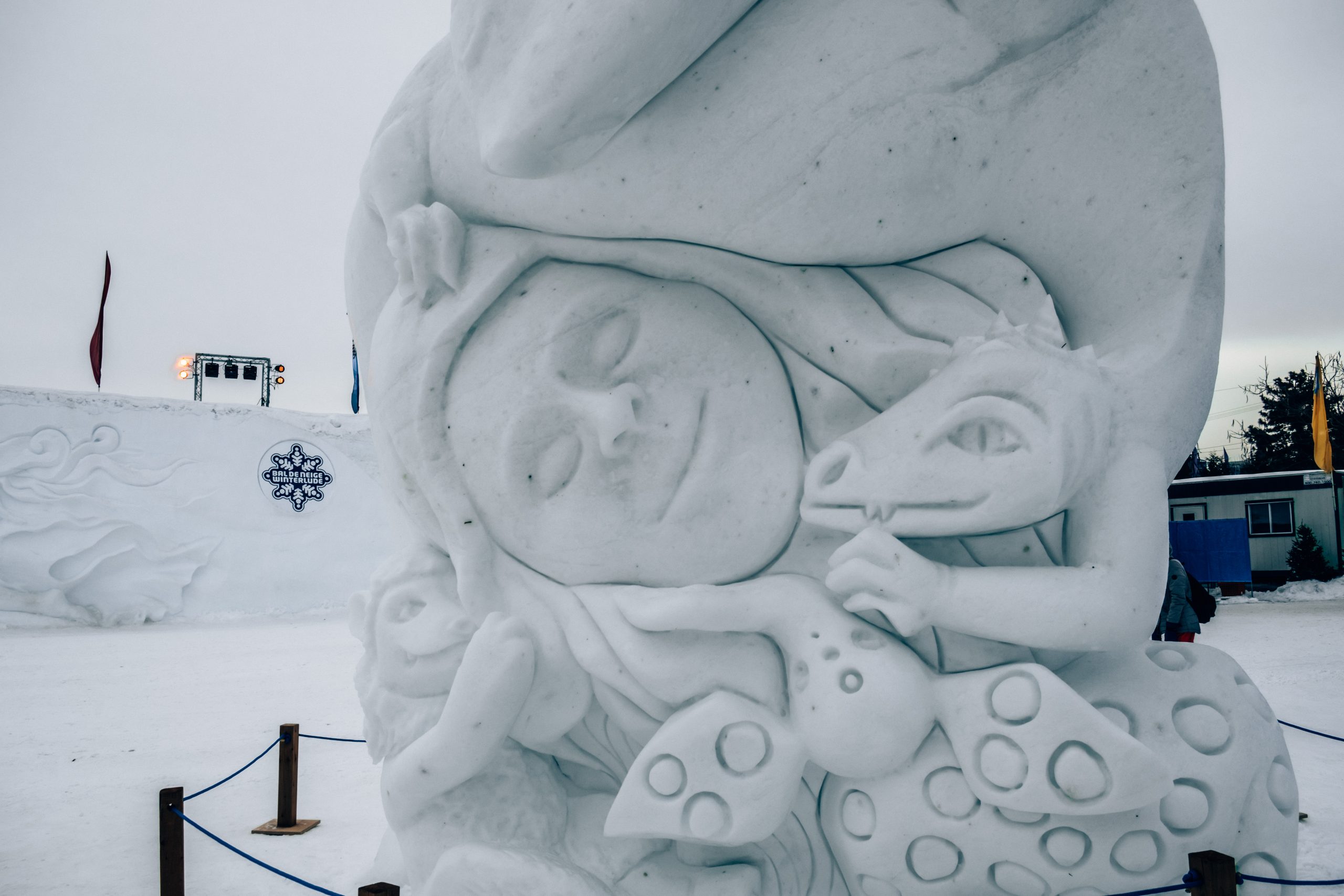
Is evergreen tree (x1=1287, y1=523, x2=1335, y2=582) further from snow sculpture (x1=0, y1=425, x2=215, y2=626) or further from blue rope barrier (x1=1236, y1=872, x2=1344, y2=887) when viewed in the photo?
snow sculpture (x1=0, y1=425, x2=215, y2=626)

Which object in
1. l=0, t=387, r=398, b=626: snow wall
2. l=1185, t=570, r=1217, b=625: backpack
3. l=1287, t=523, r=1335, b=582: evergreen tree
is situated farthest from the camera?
l=1287, t=523, r=1335, b=582: evergreen tree

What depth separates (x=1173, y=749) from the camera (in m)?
1.61

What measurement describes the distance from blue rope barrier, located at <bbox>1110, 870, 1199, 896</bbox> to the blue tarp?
26.2 ft

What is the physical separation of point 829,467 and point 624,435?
45cm

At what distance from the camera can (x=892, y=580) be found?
1629 millimetres

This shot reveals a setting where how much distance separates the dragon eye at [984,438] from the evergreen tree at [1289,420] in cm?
1556

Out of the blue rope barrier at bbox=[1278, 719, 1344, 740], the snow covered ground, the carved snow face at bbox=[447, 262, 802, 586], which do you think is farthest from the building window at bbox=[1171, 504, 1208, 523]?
the carved snow face at bbox=[447, 262, 802, 586]

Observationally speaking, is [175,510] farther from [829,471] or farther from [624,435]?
[829,471]

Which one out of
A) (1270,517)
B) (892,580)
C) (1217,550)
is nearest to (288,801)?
(892,580)

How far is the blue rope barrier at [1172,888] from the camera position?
1.45 metres

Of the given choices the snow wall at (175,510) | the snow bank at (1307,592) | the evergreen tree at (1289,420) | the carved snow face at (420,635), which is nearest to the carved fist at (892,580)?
the carved snow face at (420,635)

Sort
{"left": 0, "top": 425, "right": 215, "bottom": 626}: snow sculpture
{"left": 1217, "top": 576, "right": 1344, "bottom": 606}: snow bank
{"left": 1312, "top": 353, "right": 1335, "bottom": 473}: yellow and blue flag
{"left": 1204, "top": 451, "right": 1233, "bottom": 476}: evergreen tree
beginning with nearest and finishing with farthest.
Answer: {"left": 0, "top": 425, "right": 215, "bottom": 626}: snow sculpture → {"left": 1217, "top": 576, "right": 1344, "bottom": 606}: snow bank → {"left": 1312, "top": 353, "right": 1335, "bottom": 473}: yellow and blue flag → {"left": 1204, "top": 451, "right": 1233, "bottom": 476}: evergreen tree

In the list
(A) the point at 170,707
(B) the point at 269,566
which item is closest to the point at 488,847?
(A) the point at 170,707

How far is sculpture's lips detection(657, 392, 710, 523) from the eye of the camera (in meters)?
1.84
